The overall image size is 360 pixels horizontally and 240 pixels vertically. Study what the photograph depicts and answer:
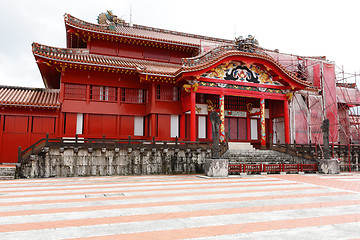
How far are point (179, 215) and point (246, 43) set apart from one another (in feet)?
52.1

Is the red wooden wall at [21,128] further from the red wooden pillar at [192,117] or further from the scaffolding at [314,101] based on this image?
the scaffolding at [314,101]

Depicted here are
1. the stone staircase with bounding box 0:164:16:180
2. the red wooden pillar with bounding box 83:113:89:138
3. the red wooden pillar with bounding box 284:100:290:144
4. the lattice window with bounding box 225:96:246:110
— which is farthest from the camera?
the lattice window with bounding box 225:96:246:110

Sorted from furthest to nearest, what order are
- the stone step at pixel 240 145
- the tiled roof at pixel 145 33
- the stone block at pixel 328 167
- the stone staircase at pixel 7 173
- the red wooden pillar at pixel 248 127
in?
the red wooden pillar at pixel 248 127 → the stone step at pixel 240 145 → the tiled roof at pixel 145 33 → the stone block at pixel 328 167 → the stone staircase at pixel 7 173

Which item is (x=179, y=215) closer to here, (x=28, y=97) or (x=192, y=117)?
(x=192, y=117)

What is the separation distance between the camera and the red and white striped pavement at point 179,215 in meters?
4.19

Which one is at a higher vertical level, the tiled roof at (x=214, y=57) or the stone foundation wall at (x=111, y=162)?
the tiled roof at (x=214, y=57)

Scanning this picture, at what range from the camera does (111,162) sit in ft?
47.4

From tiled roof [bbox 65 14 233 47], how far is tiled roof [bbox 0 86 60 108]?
5.16 metres

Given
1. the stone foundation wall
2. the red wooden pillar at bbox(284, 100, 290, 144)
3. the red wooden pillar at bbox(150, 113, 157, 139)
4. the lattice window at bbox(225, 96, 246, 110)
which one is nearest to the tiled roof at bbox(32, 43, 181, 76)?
Result: the red wooden pillar at bbox(150, 113, 157, 139)

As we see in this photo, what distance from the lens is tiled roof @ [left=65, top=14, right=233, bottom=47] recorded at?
60.1 ft

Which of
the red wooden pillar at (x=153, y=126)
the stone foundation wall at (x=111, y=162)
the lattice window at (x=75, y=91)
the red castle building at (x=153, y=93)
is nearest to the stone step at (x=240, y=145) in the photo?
the red castle building at (x=153, y=93)

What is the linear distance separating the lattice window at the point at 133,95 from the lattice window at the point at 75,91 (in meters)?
2.69

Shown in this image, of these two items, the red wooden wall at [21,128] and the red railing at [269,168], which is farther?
the red wooden wall at [21,128]

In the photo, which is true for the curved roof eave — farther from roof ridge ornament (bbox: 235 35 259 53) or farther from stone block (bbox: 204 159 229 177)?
stone block (bbox: 204 159 229 177)
